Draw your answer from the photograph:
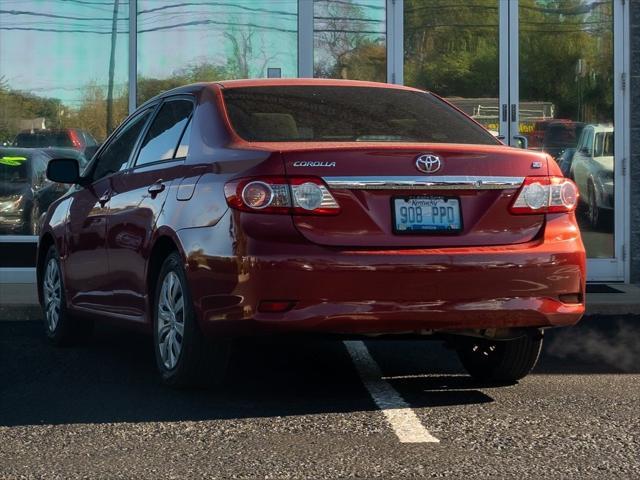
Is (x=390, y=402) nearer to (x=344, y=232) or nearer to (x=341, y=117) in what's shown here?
(x=344, y=232)

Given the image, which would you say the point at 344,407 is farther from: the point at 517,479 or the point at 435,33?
the point at 435,33

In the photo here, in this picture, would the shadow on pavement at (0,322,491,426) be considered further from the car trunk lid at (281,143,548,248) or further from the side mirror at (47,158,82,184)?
the side mirror at (47,158,82,184)

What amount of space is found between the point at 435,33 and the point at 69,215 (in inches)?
204

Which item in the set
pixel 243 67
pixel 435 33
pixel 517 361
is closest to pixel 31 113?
pixel 243 67

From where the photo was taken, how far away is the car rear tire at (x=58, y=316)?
8125 millimetres

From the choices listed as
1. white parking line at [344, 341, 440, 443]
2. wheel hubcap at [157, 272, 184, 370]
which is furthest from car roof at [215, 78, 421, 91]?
white parking line at [344, 341, 440, 443]

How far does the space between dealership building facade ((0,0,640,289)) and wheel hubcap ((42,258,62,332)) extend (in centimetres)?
370

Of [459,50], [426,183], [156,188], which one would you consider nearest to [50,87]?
[459,50]

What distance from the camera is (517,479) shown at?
15.3ft

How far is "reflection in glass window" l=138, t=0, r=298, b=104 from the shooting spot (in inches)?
484

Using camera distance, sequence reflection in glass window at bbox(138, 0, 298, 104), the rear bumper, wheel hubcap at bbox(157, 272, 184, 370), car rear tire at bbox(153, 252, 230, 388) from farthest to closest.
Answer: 1. reflection in glass window at bbox(138, 0, 298, 104)
2. wheel hubcap at bbox(157, 272, 184, 370)
3. car rear tire at bbox(153, 252, 230, 388)
4. the rear bumper

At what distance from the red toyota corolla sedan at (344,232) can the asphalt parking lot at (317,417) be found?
302 millimetres

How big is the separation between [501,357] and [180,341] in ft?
5.22

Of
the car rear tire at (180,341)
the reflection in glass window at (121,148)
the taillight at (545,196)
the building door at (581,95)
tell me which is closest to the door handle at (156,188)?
the car rear tire at (180,341)
